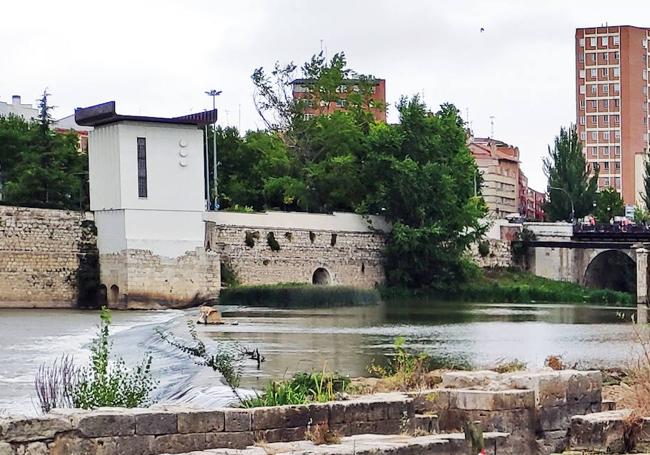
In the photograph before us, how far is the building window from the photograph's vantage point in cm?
5038

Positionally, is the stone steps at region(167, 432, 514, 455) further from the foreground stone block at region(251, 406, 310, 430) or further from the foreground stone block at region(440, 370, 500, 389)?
the foreground stone block at region(440, 370, 500, 389)

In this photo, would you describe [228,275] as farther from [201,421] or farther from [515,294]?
[201,421]

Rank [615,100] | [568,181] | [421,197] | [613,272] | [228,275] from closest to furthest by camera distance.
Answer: [228,275] < [421,197] < [613,272] < [568,181] < [615,100]

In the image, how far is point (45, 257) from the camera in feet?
163

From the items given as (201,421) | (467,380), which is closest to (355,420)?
(201,421)

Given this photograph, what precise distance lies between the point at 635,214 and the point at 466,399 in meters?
89.8

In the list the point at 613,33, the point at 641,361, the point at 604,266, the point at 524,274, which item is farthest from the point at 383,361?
the point at 613,33

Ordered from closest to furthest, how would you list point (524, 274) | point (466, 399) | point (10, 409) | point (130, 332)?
1. point (466, 399)
2. point (10, 409)
3. point (130, 332)
4. point (524, 274)

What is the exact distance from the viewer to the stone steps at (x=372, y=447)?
29.3 ft

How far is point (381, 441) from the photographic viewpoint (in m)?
A: 9.57

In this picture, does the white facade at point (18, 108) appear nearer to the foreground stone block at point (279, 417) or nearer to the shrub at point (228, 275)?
the shrub at point (228, 275)

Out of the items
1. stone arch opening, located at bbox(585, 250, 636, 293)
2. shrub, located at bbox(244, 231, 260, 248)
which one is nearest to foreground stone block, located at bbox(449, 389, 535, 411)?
shrub, located at bbox(244, 231, 260, 248)

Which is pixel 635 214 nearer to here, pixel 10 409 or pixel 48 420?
pixel 10 409

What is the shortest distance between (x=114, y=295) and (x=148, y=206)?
370 centimetres
